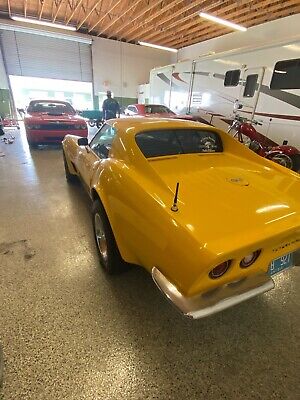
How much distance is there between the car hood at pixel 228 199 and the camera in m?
1.21

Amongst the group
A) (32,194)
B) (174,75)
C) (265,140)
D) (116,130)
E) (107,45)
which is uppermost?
(107,45)

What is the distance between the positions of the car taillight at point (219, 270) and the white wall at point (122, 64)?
14611 mm

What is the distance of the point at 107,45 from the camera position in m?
13.0

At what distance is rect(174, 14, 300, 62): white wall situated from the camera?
8.20 meters

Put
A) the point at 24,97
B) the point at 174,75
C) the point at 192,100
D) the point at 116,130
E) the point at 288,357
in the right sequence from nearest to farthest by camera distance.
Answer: the point at 288,357
the point at 116,130
the point at 192,100
the point at 174,75
the point at 24,97

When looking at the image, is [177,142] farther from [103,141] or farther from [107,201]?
[107,201]

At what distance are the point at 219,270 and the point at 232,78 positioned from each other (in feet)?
Result: 23.0

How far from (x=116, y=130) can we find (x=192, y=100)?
7219 millimetres

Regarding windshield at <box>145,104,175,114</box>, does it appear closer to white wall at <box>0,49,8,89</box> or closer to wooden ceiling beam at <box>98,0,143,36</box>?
wooden ceiling beam at <box>98,0,143,36</box>

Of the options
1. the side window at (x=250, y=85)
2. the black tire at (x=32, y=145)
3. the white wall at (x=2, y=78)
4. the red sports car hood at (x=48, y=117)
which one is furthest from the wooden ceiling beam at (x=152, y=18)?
the black tire at (x=32, y=145)

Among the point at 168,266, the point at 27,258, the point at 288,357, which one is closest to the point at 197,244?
the point at 168,266

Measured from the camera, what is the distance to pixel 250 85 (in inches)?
244

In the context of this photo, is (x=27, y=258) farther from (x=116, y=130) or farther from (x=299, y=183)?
(x=299, y=183)

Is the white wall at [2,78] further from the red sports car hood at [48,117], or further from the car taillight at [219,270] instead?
the car taillight at [219,270]
